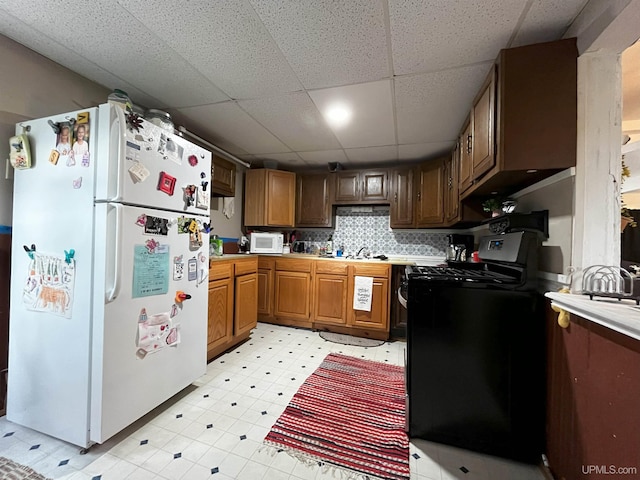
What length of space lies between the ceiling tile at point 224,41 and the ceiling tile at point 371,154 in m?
1.33

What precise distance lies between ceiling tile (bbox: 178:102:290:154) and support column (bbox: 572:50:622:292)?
218 centimetres

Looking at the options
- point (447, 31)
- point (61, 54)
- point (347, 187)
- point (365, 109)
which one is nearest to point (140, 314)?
point (61, 54)

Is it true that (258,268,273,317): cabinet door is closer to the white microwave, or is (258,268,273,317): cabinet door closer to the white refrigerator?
the white microwave

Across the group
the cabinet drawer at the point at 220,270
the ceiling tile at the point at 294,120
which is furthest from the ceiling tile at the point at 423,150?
the cabinet drawer at the point at 220,270

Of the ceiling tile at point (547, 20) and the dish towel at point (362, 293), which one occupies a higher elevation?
the ceiling tile at point (547, 20)

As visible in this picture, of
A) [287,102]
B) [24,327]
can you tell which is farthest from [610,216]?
[24,327]

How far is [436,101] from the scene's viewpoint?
1916mm

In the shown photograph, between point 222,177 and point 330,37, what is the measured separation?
1962 mm

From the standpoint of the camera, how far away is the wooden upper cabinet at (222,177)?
107 inches

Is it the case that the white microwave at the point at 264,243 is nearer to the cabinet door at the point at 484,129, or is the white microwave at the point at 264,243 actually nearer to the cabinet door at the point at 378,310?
the cabinet door at the point at 378,310

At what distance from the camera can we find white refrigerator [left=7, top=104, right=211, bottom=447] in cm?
128

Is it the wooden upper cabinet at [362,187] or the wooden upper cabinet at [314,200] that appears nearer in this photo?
the wooden upper cabinet at [362,187]

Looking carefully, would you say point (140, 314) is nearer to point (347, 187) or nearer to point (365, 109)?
point (365, 109)

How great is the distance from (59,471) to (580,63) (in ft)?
10.3
